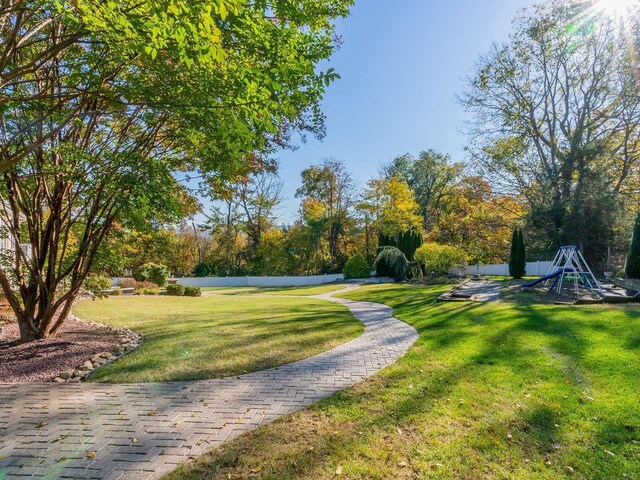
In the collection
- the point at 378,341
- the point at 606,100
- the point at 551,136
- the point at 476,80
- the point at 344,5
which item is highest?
the point at 476,80

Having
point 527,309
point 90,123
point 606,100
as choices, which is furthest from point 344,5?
point 606,100

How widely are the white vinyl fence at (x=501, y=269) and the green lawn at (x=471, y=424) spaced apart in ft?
66.0

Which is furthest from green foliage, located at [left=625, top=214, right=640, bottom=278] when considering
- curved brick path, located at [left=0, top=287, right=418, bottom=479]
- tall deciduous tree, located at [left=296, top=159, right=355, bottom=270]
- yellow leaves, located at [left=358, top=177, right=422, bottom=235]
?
tall deciduous tree, located at [left=296, top=159, right=355, bottom=270]

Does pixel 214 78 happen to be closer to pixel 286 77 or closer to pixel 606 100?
pixel 286 77

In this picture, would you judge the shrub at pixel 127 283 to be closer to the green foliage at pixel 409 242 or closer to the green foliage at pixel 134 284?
the green foliage at pixel 134 284

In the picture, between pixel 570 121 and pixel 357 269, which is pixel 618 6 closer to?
pixel 570 121

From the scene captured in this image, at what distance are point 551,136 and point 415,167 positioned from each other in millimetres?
20714

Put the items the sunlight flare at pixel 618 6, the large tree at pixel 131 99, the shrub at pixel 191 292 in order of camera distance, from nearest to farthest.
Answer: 1. the large tree at pixel 131 99
2. the sunlight flare at pixel 618 6
3. the shrub at pixel 191 292

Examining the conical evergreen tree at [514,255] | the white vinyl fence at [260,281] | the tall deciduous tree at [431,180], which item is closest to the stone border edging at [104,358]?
the conical evergreen tree at [514,255]

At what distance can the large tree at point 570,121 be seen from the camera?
1688 cm

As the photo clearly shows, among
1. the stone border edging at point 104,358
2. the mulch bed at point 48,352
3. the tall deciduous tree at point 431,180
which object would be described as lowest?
the stone border edging at point 104,358

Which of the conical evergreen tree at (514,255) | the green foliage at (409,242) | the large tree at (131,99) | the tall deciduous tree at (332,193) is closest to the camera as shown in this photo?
the large tree at (131,99)

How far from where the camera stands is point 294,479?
96.7 inches

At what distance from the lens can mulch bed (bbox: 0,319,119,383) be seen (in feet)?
15.8
